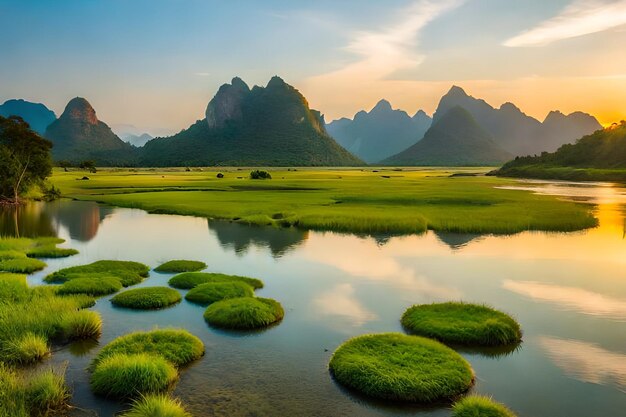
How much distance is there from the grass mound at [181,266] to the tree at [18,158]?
4549 cm

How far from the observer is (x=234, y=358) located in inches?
635

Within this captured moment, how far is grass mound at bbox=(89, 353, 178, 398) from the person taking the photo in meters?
13.5

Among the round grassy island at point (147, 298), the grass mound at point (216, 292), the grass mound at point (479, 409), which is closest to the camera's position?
the grass mound at point (479, 409)

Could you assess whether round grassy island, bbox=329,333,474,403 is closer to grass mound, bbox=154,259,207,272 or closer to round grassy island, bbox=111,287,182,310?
round grassy island, bbox=111,287,182,310

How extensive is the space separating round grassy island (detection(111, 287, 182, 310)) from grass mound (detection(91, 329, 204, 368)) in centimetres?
470

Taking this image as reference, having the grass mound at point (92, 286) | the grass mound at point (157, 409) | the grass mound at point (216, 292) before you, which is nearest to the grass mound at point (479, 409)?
the grass mound at point (157, 409)

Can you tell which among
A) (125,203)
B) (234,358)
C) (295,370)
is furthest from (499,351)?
(125,203)

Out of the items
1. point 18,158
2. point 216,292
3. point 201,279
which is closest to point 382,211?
point 201,279

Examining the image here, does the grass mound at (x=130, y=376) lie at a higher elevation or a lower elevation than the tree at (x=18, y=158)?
lower

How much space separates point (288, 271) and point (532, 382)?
17.1 metres

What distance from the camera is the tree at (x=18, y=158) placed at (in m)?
63.4

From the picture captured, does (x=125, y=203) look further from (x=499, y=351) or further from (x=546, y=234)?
(x=499, y=351)

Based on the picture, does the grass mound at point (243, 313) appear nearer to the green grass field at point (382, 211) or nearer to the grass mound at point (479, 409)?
the grass mound at point (479, 409)

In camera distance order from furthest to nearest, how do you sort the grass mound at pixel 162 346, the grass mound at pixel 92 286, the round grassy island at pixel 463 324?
the grass mound at pixel 92 286
the round grassy island at pixel 463 324
the grass mound at pixel 162 346
